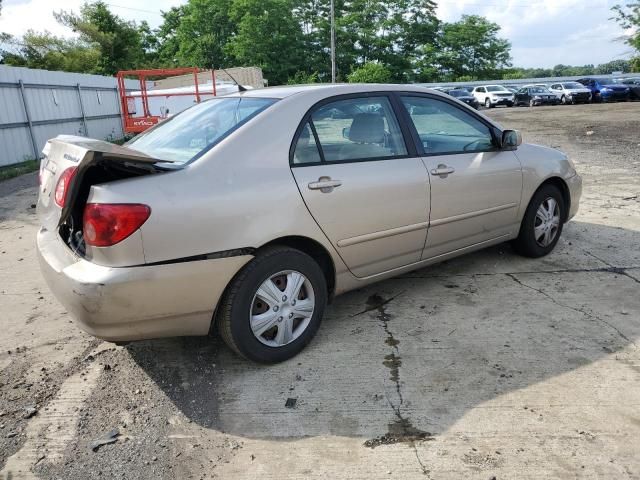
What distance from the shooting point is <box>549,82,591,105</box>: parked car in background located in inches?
1316

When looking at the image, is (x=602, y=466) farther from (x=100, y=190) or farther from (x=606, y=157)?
(x=606, y=157)

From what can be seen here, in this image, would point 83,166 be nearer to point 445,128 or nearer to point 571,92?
point 445,128

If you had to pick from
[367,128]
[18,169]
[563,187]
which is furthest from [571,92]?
[367,128]

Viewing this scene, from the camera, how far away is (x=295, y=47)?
186 ft

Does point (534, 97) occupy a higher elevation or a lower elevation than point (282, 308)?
lower

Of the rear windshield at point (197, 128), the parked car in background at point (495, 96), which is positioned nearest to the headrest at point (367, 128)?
the rear windshield at point (197, 128)

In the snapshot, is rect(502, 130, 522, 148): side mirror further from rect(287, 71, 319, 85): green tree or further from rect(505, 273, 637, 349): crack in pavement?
rect(287, 71, 319, 85): green tree

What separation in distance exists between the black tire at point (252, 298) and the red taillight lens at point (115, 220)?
0.63m

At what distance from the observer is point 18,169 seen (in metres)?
12.1

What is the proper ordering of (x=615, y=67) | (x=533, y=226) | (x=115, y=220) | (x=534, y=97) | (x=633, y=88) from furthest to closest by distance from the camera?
(x=615, y=67), (x=534, y=97), (x=633, y=88), (x=533, y=226), (x=115, y=220)

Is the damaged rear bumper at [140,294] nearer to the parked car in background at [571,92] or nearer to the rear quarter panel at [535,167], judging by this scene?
the rear quarter panel at [535,167]

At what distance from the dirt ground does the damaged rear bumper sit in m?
0.46

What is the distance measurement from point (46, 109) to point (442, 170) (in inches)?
565

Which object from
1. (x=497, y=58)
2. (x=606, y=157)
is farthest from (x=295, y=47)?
(x=606, y=157)
